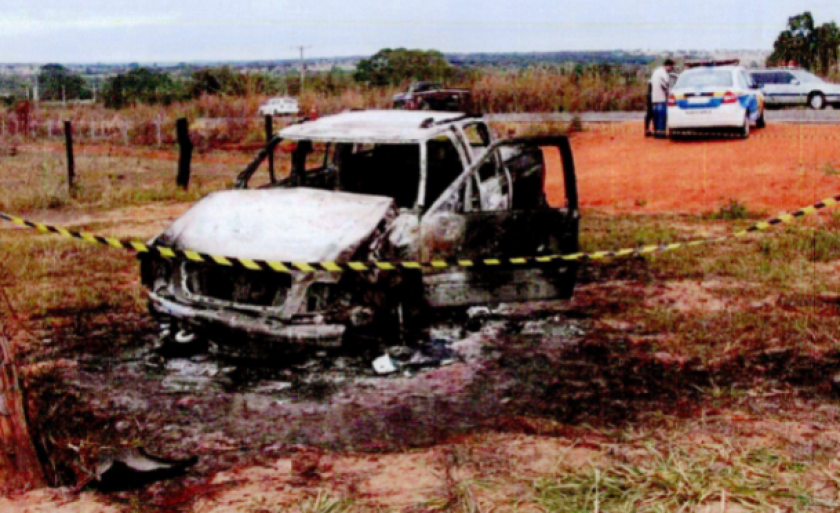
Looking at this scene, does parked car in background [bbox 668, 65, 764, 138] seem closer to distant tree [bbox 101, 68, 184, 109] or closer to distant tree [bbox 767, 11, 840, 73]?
distant tree [bbox 767, 11, 840, 73]

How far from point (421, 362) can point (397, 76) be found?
34910 mm

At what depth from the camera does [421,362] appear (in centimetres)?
665

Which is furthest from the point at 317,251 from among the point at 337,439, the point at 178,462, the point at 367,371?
the point at 178,462

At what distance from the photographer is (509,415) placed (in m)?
5.67

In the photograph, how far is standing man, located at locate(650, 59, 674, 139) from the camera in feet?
60.2

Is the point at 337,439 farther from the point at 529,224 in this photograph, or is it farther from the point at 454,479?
the point at 529,224

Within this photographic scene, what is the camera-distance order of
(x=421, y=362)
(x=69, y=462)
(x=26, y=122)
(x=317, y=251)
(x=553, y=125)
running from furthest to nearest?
(x=26, y=122)
(x=553, y=125)
(x=421, y=362)
(x=317, y=251)
(x=69, y=462)

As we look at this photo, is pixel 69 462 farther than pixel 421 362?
No

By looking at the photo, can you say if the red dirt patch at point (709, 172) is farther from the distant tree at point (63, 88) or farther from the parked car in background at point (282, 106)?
the distant tree at point (63, 88)

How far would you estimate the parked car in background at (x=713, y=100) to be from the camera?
58.4ft

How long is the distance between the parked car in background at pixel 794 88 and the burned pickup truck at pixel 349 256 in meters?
20.5

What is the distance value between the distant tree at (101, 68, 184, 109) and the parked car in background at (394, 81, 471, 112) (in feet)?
45.1

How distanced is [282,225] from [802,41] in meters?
40.0

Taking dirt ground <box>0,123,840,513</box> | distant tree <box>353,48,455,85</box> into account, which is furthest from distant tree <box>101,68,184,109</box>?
dirt ground <box>0,123,840,513</box>
